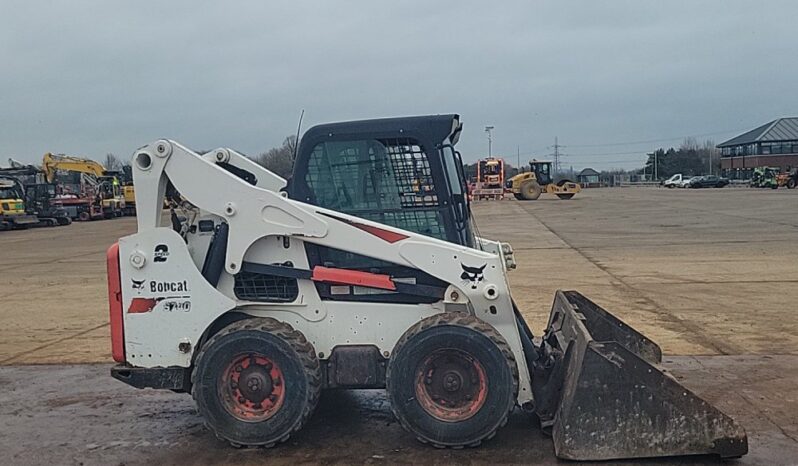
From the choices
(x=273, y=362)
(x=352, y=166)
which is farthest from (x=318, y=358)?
(x=352, y=166)

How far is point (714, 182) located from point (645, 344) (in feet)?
256

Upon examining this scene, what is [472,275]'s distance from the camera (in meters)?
5.20

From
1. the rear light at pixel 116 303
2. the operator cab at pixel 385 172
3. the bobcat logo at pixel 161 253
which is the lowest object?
the rear light at pixel 116 303

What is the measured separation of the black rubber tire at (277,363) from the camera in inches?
201

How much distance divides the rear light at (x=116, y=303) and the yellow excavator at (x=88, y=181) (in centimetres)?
4061

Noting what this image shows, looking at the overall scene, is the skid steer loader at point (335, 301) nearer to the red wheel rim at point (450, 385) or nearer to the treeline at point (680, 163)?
the red wheel rim at point (450, 385)

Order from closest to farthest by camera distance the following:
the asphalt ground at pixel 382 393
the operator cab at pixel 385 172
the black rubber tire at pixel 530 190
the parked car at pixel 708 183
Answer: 1. the asphalt ground at pixel 382 393
2. the operator cab at pixel 385 172
3. the black rubber tire at pixel 530 190
4. the parked car at pixel 708 183

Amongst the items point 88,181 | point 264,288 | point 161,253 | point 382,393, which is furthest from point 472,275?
point 88,181

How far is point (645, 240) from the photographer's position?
20.6 m

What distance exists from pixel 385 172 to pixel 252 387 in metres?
1.74

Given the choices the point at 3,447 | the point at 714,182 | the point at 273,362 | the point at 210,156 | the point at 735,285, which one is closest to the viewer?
the point at 273,362

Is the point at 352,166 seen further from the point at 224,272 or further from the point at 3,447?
the point at 3,447

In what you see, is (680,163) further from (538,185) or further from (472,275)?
(472,275)

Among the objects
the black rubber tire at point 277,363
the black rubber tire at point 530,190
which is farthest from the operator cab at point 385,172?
the black rubber tire at point 530,190
